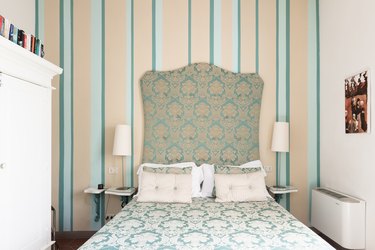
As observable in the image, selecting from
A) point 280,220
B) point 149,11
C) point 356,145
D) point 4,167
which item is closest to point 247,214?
point 280,220

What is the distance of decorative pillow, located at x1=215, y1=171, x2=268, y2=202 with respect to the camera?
3199 millimetres

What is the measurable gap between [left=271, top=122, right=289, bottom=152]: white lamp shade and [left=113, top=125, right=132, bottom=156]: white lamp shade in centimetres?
172

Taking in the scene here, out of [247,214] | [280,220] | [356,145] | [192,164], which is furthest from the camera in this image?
[192,164]

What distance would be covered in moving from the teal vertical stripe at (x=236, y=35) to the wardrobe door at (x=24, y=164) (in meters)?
2.22

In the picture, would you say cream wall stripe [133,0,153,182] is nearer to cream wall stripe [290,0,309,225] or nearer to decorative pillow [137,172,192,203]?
decorative pillow [137,172,192,203]

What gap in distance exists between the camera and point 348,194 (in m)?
3.19

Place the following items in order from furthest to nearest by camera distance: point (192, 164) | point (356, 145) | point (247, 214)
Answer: point (192, 164) < point (356, 145) < point (247, 214)

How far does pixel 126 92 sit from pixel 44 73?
4.22 feet

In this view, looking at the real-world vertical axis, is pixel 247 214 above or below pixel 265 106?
below

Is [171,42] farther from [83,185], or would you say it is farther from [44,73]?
[83,185]

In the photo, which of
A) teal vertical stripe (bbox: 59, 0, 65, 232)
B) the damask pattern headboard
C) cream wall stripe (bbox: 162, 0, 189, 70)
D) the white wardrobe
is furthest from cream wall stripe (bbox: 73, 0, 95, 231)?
the white wardrobe

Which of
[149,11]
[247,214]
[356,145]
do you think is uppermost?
[149,11]

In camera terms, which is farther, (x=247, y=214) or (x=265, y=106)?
(x=265, y=106)

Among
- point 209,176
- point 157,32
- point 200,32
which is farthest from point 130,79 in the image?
point 209,176
